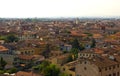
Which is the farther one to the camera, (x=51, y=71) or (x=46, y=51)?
(x=46, y=51)

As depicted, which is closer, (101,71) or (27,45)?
(101,71)

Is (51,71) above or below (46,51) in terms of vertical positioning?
above

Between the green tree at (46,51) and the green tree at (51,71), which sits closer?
the green tree at (51,71)

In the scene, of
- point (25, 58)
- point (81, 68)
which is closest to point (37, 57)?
point (25, 58)

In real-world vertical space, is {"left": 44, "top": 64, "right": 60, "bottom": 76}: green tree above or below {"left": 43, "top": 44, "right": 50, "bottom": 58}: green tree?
above

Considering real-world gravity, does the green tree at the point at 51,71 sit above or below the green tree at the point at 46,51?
above

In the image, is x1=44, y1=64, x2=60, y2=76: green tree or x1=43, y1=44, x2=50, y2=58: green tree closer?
x1=44, y1=64, x2=60, y2=76: green tree

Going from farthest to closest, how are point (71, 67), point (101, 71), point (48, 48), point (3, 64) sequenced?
point (48, 48) < point (3, 64) < point (71, 67) < point (101, 71)

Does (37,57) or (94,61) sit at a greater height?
(94,61)

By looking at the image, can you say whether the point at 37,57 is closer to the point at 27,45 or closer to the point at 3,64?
the point at 3,64

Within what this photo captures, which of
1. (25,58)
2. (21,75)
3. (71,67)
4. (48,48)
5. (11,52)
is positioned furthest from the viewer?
(48,48)
